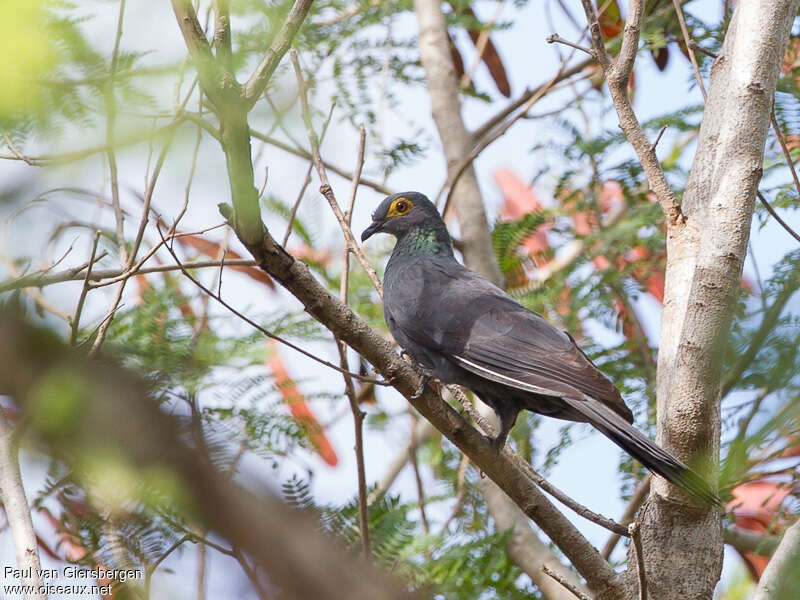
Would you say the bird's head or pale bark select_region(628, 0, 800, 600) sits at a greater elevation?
the bird's head

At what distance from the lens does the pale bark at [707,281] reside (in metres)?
2.82

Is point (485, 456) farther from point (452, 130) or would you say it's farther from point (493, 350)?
point (452, 130)

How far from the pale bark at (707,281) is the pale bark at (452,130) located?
83.3 inches

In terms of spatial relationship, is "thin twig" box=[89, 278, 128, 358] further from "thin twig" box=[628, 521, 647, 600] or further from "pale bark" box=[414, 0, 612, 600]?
"pale bark" box=[414, 0, 612, 600]

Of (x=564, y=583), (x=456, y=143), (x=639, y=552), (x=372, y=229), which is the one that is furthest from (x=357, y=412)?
(x=456, y=143)

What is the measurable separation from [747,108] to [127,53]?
2361mm

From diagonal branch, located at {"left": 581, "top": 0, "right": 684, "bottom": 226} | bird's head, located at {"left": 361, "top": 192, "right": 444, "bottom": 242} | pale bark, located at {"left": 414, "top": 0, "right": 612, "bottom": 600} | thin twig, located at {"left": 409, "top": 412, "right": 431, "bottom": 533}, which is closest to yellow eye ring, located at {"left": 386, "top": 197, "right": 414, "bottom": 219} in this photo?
bird's head, located at {"left": 361, "top": 192, "right": 444, "bottom": 242}

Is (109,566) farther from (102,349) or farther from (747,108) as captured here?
(747,108)

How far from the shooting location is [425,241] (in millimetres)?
4945

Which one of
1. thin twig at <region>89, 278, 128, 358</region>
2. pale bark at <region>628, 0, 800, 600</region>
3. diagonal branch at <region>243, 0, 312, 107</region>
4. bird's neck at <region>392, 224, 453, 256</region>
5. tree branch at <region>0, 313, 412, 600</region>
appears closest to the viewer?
tree branch at <region>0, 313, 412, 600</region>

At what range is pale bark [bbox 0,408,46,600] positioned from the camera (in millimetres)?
2404

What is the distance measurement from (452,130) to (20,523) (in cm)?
405

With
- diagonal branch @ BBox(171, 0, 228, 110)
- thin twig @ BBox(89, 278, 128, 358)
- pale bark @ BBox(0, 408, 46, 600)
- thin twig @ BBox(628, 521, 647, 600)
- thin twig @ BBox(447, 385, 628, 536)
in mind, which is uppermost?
thin twig @ BBox(447, 385, 628, 536)

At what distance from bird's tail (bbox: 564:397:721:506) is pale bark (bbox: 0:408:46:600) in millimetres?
1795
